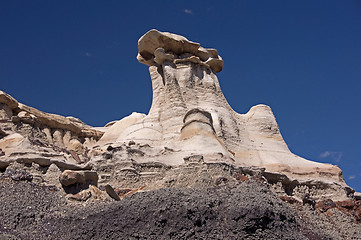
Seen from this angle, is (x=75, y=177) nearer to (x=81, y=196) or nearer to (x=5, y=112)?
(x=81, y=196)

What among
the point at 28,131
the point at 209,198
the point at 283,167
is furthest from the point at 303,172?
the point at 28,131

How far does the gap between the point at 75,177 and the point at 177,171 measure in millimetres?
4763

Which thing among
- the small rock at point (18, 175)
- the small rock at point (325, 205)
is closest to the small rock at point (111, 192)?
the small rock at point (18, 175)

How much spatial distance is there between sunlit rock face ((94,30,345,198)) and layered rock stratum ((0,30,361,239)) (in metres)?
0.07

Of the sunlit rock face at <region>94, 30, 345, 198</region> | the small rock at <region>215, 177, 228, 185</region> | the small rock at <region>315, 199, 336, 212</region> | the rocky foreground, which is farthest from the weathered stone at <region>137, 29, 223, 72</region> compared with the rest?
the rocky foreground

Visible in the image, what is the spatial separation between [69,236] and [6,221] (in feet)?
5.98

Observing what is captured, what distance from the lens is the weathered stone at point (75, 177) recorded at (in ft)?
54.2

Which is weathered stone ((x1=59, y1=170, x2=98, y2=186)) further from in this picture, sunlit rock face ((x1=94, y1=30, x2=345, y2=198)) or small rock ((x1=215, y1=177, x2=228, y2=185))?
small rock ((x1=215, y1=177, x2=228, y2=185))

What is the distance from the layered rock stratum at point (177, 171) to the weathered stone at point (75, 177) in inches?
1.3

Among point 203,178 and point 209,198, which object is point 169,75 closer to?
point 203,178

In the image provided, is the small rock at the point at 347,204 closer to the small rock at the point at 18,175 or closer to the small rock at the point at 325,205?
the small rock at the point at 325,205

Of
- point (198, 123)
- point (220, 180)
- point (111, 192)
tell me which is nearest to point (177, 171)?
point (220, 180)

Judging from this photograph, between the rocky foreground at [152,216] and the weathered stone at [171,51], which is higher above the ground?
the weathered stone at [171,51]

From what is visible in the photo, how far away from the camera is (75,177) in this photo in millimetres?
16609
